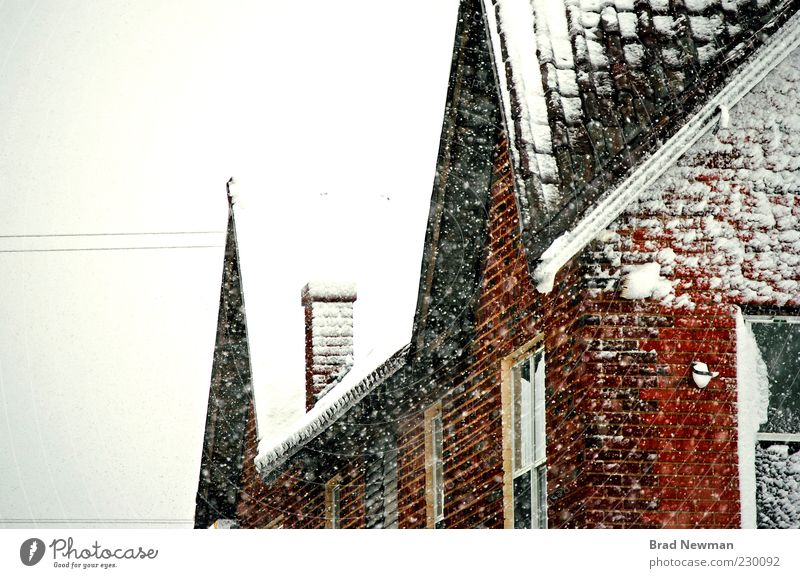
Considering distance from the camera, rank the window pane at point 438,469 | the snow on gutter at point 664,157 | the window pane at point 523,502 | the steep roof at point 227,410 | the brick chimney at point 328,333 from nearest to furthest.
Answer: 1. the snow on gutter at point 664,157
2. the window pane at point 523,502
3. the window pane at point 438,469
4. the brick chimney at point 328,333
5. the steep roof at point 227,410

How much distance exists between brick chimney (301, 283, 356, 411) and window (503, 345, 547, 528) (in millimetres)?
2722

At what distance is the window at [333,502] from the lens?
593 cm

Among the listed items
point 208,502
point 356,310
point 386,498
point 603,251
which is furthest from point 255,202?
point 603,251

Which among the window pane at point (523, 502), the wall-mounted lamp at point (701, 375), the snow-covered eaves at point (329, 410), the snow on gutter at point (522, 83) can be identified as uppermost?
the snow on gutter at point (522, 83)

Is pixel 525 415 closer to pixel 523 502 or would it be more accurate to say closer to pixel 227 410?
pixel 523 502

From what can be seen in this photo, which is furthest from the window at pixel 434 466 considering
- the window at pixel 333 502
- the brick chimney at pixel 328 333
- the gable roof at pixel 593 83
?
the brick chimney at pixel 328 333

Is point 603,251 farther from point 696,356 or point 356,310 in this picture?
point 356,310

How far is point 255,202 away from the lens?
24.1 ft

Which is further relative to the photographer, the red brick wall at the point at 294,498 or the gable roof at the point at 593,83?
the red brick wall at the point at 294,498

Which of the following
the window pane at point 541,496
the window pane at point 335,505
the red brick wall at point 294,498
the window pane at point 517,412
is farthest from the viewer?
the window pane at point 335,505

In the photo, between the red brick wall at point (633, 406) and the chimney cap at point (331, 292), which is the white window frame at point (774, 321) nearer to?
the red brick wall at point (633, 406)

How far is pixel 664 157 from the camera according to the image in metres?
3.54

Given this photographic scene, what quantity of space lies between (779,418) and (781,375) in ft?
0.44

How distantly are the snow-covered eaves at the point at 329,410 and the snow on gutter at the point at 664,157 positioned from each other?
141 cm
